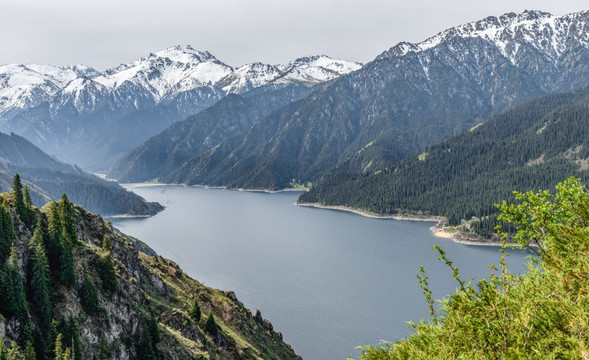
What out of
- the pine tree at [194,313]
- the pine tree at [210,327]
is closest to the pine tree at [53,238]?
the pine tree at [194,313]

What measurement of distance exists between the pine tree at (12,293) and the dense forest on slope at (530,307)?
42914 mm

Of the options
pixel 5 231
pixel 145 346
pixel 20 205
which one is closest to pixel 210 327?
pixel 145 346

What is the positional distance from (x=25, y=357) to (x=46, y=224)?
80.1 ft

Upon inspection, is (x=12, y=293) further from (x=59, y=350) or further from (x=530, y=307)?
(x=530, y=307)

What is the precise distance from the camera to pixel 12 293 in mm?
46188

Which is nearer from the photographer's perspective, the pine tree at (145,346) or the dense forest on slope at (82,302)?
the dense forest on slope at (82,302)

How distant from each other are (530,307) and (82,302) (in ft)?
182

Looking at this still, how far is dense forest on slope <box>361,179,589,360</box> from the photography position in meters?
12.6

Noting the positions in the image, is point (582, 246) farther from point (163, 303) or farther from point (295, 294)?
point (295, 294)

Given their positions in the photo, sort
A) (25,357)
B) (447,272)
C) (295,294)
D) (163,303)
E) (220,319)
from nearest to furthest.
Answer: (25,357) → (163,303) → (220,319) → (295,294) → (447,272)

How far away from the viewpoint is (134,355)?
192ft

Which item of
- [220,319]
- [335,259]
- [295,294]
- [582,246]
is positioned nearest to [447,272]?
[335,259]

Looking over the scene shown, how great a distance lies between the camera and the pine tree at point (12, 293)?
45.3 meters

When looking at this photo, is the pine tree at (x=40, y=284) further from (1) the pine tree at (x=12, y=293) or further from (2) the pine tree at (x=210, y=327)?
(2) the pine tree at (x=210, y=327)
